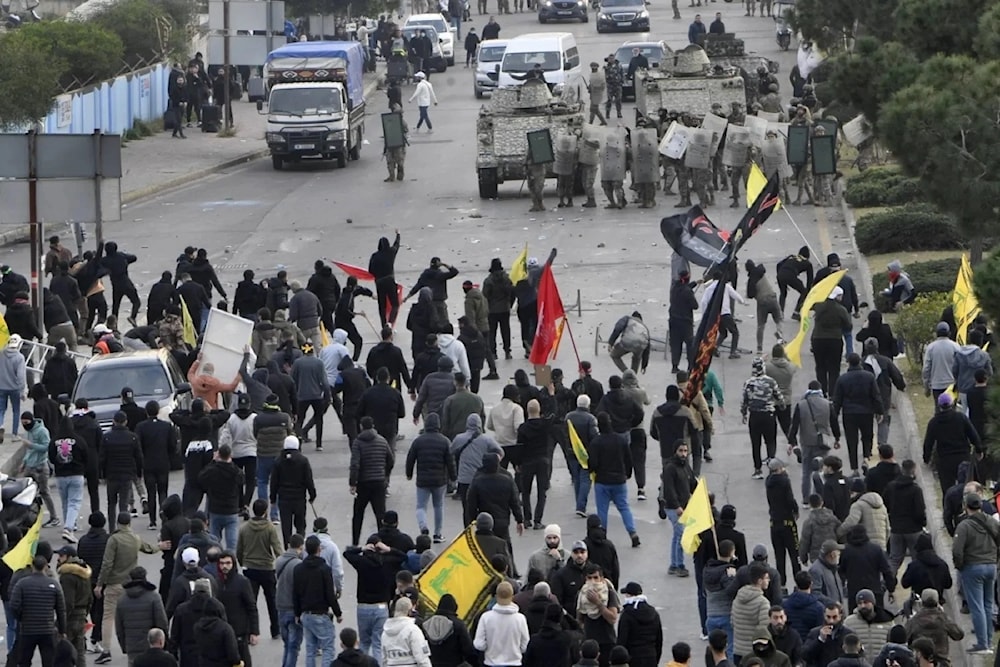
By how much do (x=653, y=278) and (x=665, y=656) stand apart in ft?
51.7

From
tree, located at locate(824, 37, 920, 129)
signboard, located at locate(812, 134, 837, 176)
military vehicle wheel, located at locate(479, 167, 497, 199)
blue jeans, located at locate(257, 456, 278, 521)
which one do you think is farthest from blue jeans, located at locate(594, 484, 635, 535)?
military vehicle wheel, located at locate(479, 167, 497, 199)

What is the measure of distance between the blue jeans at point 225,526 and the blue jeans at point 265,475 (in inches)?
37.1

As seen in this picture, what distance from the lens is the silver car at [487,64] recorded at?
56438 mm

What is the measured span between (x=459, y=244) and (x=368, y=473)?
1669 cm

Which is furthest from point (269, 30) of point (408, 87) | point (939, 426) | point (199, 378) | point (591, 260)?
point (939, 426)

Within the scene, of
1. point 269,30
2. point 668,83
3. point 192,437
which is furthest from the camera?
point 269,30

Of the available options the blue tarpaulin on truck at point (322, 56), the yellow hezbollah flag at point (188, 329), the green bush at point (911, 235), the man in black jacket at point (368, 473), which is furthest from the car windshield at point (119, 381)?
the blue tarpaulin on truck at point (322, 56)

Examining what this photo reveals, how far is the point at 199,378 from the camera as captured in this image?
23.0m

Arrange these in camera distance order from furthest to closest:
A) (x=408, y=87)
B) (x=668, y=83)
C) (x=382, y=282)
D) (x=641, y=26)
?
(x=641, y=26)
(x=408, y=87)
(x=668, y=83)
(x=382, y=282)

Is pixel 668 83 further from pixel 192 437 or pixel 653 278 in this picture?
pixel 192 437

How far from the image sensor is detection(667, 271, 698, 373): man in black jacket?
2494 centimetres

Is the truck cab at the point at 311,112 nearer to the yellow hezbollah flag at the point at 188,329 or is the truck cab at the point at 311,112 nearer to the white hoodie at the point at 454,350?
the yellow hezbollah flag at the point at 188,329

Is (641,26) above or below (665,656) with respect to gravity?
above

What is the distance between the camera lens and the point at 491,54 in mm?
56938
